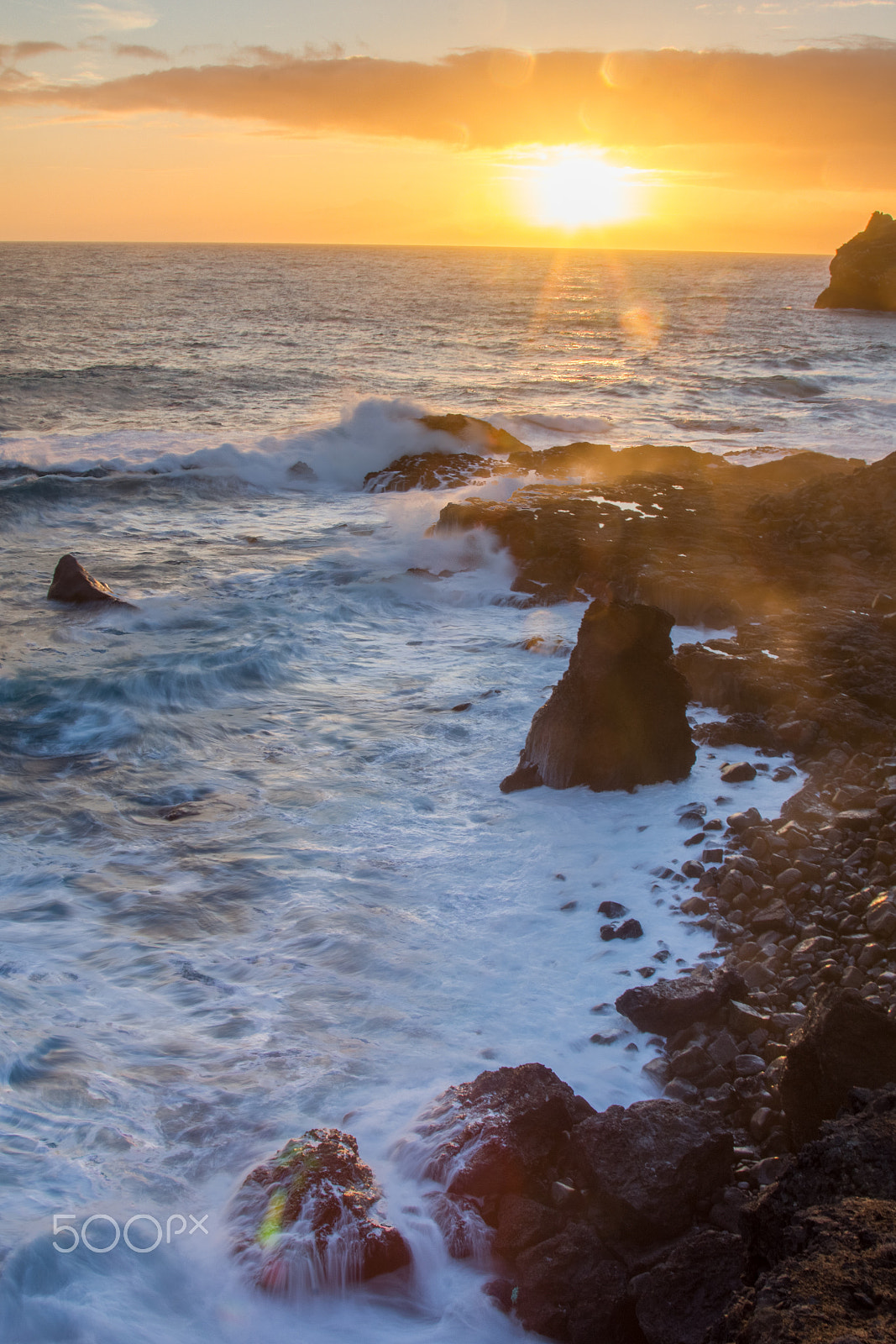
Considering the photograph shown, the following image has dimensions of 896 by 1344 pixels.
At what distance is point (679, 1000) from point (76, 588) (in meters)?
11.7

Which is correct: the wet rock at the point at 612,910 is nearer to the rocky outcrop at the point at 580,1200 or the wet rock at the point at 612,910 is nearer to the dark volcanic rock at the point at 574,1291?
the rocky outcrop at the point at 580,1200

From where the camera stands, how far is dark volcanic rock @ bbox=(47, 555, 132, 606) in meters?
13.8

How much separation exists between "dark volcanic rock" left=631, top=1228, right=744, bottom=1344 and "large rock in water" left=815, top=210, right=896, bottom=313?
3491 inches

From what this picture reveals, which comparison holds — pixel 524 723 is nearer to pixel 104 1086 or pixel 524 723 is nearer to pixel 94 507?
pixel 104 1086

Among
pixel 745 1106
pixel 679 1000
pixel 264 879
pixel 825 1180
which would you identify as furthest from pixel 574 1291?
pixel 264 879

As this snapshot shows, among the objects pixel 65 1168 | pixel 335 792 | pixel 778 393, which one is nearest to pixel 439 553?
pixel 335 792

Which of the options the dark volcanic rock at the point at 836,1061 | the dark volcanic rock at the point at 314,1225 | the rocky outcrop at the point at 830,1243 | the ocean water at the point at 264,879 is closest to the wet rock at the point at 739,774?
the ocean water at the point at 264,879

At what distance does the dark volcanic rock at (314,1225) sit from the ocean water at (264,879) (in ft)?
0.34

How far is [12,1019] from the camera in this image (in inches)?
223

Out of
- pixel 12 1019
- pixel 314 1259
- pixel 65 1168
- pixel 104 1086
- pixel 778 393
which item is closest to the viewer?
pixel 314 1259

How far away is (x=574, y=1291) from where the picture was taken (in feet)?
12.4

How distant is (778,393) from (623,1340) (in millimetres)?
36930

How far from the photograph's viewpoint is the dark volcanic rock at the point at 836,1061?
4098mm

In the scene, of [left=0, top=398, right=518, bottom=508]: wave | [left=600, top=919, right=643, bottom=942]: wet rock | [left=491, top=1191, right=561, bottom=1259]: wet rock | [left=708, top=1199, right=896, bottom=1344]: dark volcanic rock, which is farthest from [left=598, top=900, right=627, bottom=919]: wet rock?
[left=0, top=398, right=518, bottom=508]: wave
